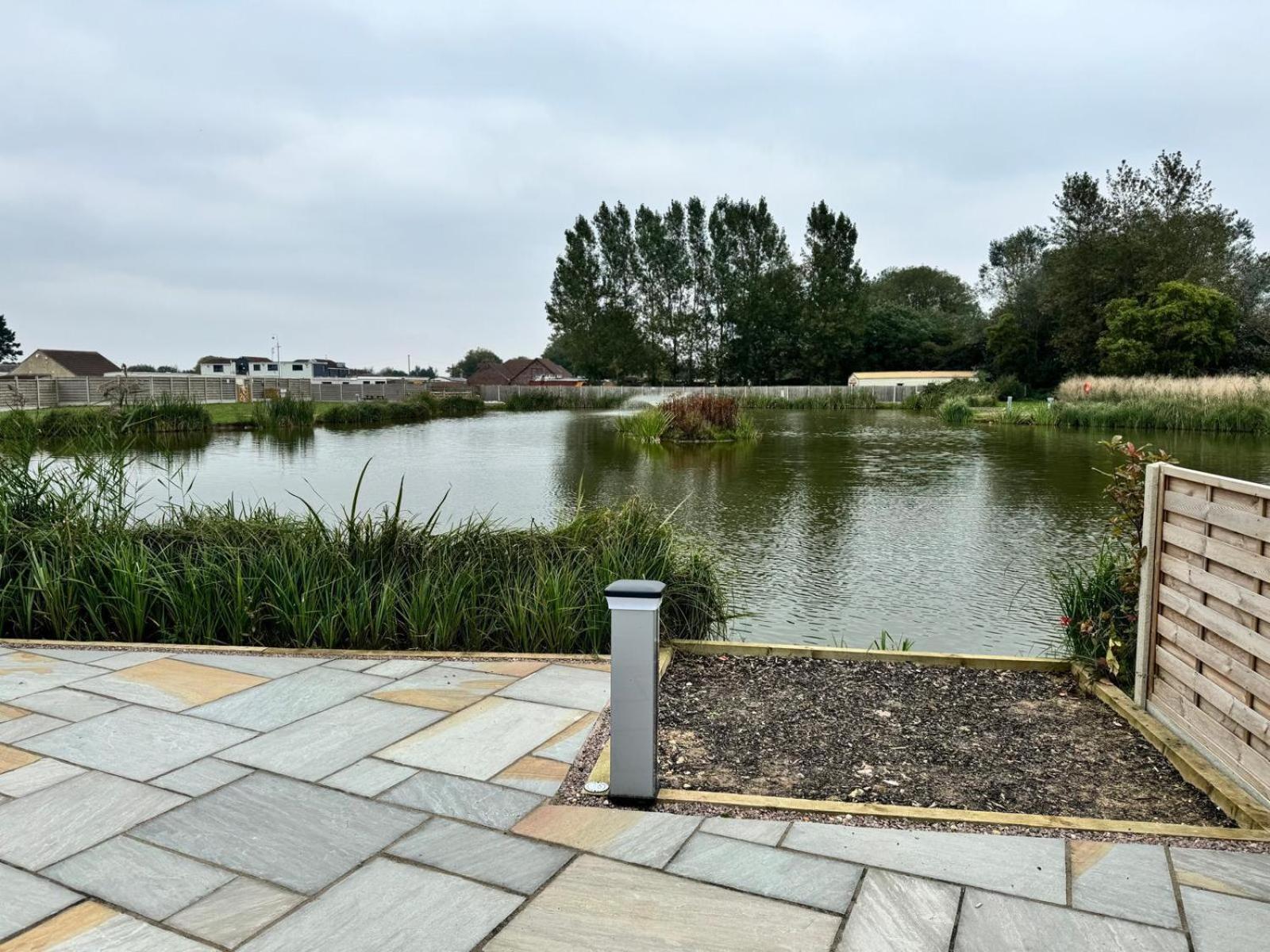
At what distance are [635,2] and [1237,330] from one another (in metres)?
28.0

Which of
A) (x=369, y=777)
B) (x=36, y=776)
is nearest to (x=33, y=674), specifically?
(x=36, y=776)

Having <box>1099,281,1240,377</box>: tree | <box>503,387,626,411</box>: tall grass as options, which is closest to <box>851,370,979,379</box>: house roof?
<box>1099,281,1240,377</box>: tree

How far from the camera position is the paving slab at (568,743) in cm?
247

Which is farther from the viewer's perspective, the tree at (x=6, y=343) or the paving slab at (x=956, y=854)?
the tree at (x=6, y=343)

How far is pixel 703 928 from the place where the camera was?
5.30 ft

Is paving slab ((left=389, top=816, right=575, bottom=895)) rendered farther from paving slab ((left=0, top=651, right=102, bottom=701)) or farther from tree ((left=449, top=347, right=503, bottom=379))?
tree ((left=449, top=347, right=503, bottom=379))

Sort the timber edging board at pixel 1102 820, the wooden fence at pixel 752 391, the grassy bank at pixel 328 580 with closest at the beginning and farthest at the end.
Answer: the timber edging board at pixel 1102 820 → the grassy bank at pixel 328 580 → the wooden fence at pixel 752 391

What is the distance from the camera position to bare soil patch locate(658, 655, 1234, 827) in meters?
2.31

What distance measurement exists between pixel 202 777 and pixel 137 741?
41cm

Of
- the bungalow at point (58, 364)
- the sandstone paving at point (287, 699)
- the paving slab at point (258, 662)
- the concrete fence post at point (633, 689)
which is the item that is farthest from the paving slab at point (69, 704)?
the bungalow at point (58, 364)

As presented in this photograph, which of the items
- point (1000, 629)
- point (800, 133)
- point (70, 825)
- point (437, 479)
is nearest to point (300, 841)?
point (70, 825)

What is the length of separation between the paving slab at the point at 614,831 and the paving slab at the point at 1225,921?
103 cm

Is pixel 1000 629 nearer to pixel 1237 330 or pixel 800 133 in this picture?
pixel 800 133

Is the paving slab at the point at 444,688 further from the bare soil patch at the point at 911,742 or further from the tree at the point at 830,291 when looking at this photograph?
the tree at the point at 830,291
